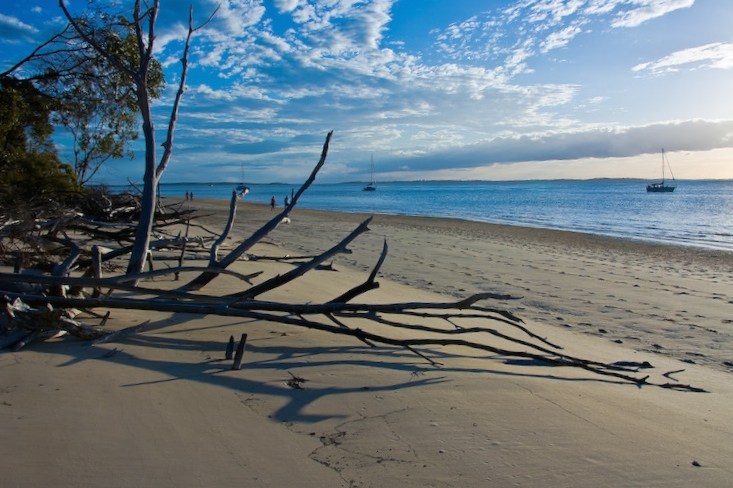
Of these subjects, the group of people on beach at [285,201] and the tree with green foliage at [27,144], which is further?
the tree with green foliage at [27,144]

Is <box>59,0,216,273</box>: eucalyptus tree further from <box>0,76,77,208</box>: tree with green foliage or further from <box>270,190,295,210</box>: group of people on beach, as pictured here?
<box>0,76,77,208</box>: tree with green foliage

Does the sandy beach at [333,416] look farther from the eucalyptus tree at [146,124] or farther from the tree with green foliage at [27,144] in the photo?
the tree with green foliage at [27,144]

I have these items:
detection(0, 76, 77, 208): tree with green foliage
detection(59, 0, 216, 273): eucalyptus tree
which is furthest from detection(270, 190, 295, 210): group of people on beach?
detection(0, 76, 77, 208): tree with green foliage

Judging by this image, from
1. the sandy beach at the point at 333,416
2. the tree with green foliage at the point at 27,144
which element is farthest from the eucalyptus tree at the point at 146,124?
the tree with green foliage at the point at 27,144

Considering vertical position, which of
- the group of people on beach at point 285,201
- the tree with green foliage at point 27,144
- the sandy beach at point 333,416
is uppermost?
the tree with green foliage at point 27,144

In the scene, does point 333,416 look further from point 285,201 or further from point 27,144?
point 27,144

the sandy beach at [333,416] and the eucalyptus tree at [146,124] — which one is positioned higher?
the eucalyptus tree at [146,124]

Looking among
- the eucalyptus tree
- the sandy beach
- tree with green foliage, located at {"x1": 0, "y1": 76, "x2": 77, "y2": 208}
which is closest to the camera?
the sandy beach

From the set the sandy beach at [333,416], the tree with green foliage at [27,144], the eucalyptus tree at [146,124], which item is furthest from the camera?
the tree with green foliage at [27,144]

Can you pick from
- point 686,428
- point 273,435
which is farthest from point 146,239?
point 686,428

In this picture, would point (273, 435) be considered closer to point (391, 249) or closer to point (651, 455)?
point (651, 455)

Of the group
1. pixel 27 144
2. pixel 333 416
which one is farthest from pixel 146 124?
pixel 27 144

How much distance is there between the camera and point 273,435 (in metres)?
2.53

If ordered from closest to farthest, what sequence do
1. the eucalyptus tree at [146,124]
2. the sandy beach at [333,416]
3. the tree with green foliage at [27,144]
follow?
the sandy beach at [333,416] < the eucalyptus tree at [146,124] < the tree with green foliage at [27,144]
